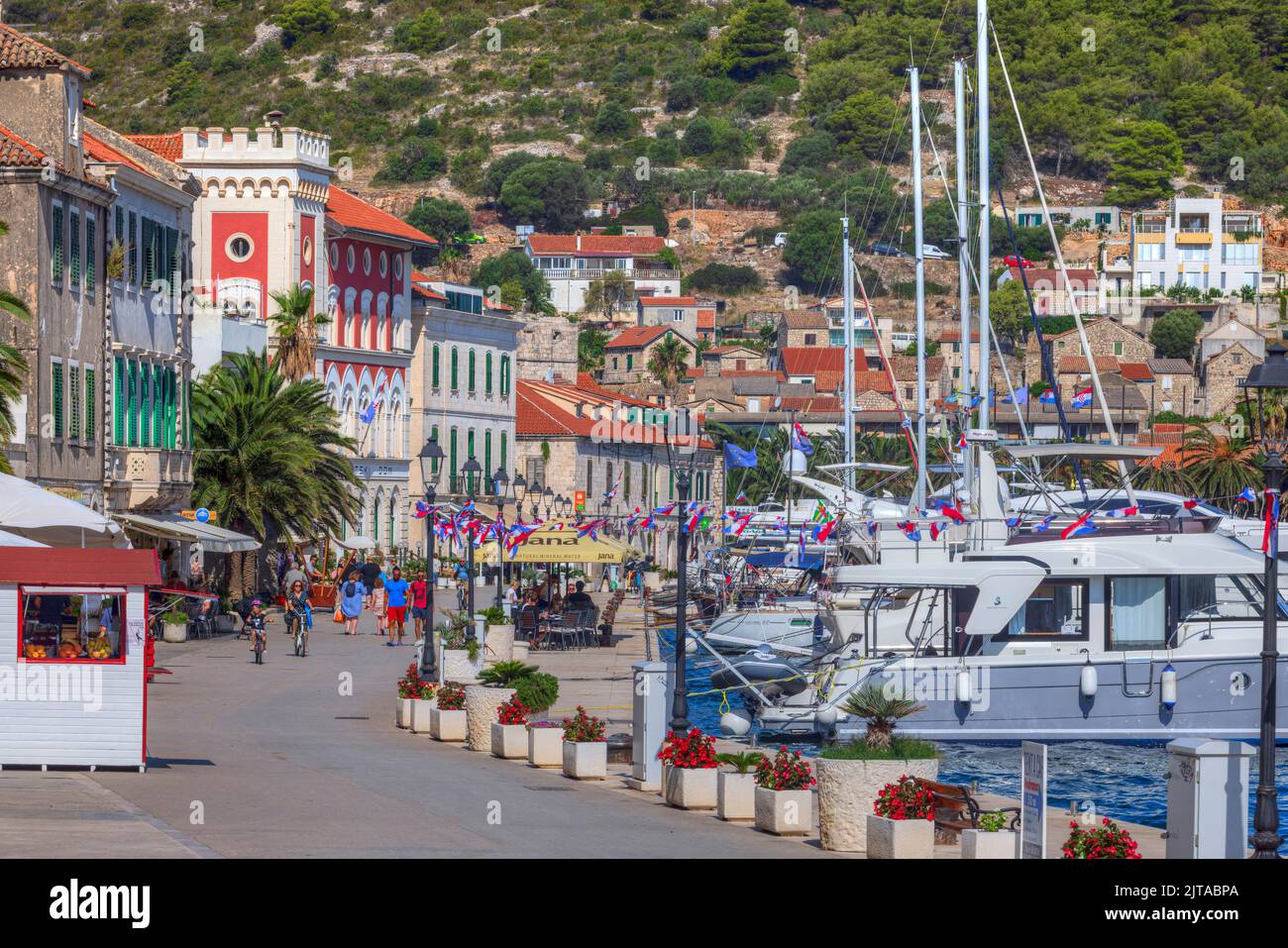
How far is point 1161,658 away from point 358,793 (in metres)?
16.1

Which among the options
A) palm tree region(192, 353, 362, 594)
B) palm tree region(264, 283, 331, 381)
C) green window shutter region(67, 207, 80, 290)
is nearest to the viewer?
green window shutter region(67, 207, 80, 290)

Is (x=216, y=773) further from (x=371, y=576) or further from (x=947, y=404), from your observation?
(x=371, y=576)

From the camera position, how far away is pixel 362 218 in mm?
84250

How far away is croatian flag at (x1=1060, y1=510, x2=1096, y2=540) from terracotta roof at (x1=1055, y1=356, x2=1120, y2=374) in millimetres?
146715

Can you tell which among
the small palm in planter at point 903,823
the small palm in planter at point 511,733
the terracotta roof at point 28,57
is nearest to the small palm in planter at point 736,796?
the small palm in planter at point 903,823

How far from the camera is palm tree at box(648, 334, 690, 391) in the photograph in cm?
17850

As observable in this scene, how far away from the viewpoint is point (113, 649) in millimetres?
23266

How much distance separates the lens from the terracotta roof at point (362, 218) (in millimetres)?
82000

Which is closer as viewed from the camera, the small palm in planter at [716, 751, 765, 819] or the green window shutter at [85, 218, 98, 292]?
the small palm in planter at [716, 751, 765, 819]

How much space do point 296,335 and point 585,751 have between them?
1784 inches

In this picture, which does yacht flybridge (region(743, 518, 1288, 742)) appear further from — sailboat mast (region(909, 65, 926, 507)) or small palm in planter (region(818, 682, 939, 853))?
small palm in planter (region(818, 682, 939, 853))

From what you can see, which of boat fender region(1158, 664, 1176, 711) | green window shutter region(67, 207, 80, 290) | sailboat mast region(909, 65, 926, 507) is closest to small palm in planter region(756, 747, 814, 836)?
boat fender region(1158, 664, 1176, 711)

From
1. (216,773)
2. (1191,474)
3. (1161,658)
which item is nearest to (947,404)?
(1161,658)

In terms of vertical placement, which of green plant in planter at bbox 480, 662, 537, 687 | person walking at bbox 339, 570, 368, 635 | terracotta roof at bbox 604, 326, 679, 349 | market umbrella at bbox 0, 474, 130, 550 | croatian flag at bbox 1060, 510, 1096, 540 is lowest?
person walking at bbox 339, 570, 368, 635
